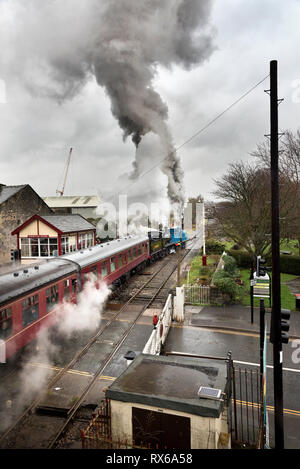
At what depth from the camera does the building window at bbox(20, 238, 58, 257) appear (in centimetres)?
2209

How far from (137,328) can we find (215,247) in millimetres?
22646

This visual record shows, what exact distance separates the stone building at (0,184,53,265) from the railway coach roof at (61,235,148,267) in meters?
15.0

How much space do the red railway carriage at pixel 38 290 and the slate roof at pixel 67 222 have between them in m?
7.55

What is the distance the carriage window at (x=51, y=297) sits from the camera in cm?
1063

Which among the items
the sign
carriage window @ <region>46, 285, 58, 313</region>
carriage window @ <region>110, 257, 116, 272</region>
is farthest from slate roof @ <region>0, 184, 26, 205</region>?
the sign

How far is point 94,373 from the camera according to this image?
8.82 m

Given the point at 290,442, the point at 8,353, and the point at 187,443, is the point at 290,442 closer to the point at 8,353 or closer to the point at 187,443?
the point at 187,443

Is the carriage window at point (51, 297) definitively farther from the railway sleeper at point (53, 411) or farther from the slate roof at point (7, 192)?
→ the slate roof at point (7, 192)

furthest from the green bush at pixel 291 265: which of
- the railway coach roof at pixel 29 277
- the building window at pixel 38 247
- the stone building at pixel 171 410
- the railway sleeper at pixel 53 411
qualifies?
the railway sleeper at pixel 53 411

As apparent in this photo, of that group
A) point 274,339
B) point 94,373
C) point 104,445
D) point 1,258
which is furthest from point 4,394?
point 1,258

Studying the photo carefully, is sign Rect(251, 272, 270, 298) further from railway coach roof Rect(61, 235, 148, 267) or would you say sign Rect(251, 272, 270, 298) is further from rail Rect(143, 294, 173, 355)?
railway coach roof Rect(61, 235, 148, 267)

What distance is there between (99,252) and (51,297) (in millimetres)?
5420

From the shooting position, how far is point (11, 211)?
30984 millimetres

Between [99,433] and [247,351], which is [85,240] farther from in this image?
[99,433]
